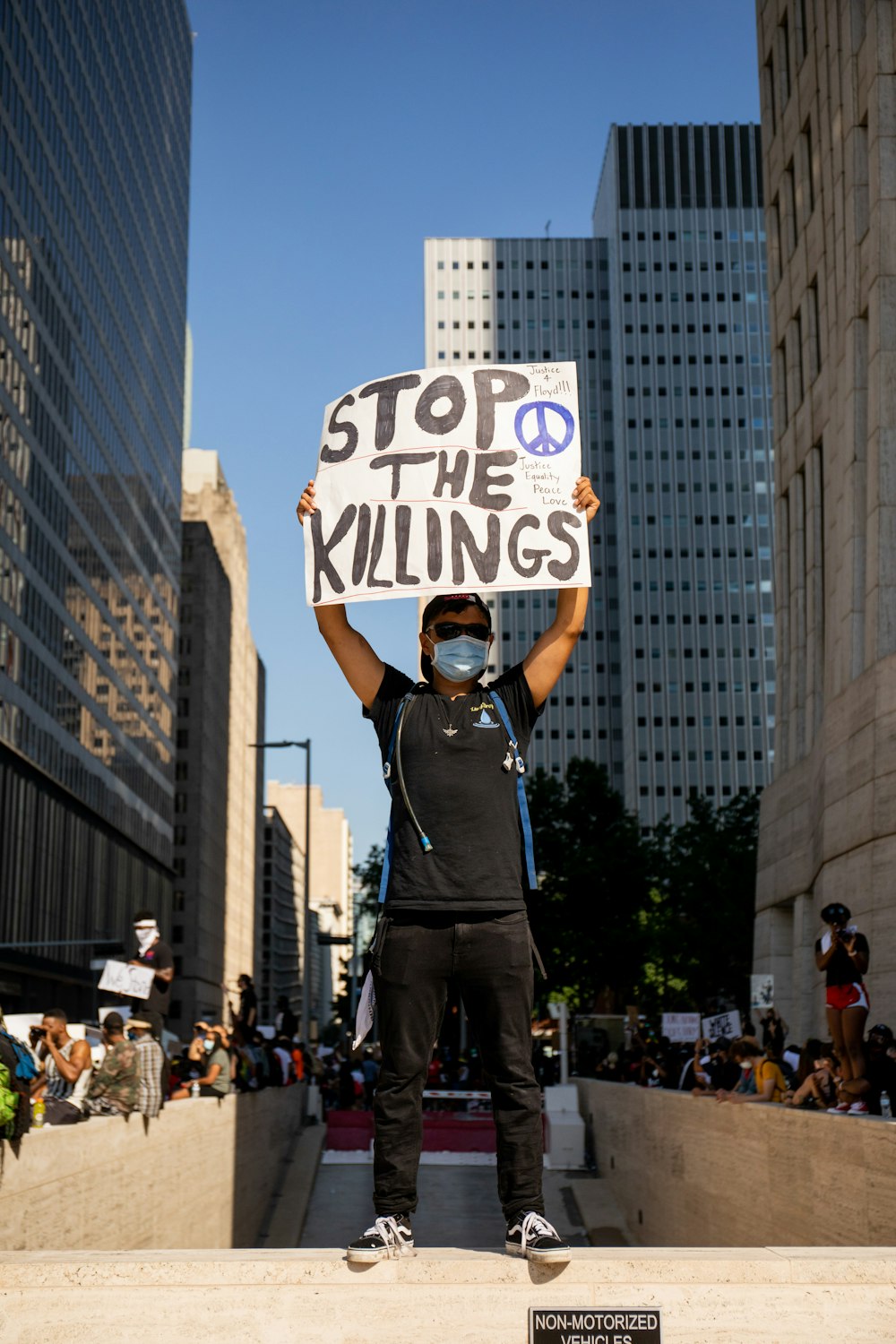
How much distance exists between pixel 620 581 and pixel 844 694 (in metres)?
122

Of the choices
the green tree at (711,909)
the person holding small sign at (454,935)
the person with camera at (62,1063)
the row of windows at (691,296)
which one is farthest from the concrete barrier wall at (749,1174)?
the row of windows at (691,296)

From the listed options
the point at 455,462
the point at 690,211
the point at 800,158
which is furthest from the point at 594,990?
the point at 690,211

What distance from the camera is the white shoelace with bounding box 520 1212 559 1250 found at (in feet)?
16.4

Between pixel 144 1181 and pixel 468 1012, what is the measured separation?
36.0 ft

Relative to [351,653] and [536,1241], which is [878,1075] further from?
[536,1241]

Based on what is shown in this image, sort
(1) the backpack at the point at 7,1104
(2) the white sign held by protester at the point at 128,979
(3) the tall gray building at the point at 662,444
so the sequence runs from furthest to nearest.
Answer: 1. (3) the tall gray building at the point at 662,444
2. (2) the white sign held by protester at the point at 128,979
3. (1) the backpack at the point at 7,1104

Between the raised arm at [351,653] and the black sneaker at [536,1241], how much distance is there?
A: 6.64 feet

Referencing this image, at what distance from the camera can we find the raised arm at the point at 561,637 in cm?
600

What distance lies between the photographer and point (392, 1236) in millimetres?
5082

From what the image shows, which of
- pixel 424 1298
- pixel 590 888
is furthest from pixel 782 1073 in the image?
pixel 590 888

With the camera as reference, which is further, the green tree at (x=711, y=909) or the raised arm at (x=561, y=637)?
the green tree at (x=711, y=909)

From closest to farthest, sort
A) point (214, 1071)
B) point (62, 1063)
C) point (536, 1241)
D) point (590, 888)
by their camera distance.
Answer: point (536, 1241), point (62, 1063), point (214, 1071), point (590, 888)

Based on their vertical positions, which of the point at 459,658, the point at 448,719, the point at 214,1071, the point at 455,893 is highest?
the point at 459,658

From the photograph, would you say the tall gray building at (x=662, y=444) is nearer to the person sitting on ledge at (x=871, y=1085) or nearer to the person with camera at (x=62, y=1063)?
the person with camera at (x=62, y=1063)
